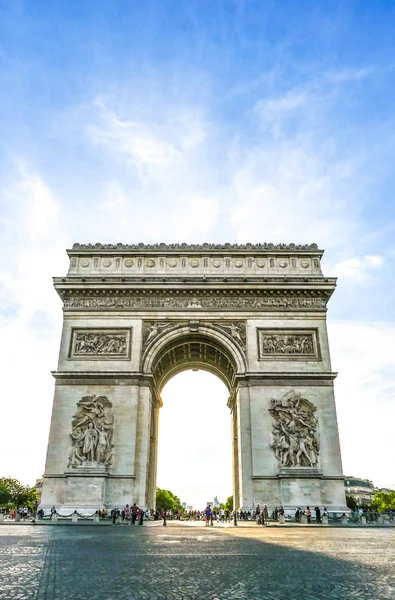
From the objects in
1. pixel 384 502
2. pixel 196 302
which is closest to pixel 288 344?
pixel 196 302

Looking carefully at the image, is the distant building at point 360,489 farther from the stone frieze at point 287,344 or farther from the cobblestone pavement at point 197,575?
the cobblestone pavement at point 197,575

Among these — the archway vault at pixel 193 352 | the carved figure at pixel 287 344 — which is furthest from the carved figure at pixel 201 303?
the carved figure at pixel 287 344

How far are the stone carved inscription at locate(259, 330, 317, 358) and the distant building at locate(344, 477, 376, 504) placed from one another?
81.3m

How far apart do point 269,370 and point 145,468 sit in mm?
8064

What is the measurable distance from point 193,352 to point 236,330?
4.50 meters

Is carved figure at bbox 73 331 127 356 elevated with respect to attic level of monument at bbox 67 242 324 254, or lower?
lower

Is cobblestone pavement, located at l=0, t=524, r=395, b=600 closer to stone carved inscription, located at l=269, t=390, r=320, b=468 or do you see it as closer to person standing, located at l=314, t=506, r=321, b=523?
person standing, located at l=314, t=506, r=321, b=523

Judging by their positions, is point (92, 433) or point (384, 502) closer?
point (92, 433)

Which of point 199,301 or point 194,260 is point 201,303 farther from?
point 194,260

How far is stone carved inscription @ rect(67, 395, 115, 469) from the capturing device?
75.8ft

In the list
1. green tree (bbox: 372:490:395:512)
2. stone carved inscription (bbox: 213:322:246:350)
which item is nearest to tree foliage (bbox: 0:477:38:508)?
green tree (bbox: 372:490:395:512)

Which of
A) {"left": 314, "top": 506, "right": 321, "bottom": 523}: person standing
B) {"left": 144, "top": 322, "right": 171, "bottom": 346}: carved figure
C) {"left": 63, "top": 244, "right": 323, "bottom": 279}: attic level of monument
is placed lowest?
{"left": 314, "top": 506, "right": 321, "bottom": 523}: person standing

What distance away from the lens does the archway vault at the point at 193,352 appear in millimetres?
25750

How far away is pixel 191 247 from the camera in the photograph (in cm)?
2811
